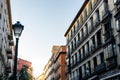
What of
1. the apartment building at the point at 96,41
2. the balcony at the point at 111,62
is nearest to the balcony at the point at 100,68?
the apartment building at the point at 96,41

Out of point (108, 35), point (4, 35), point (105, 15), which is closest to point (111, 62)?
point (108, 35)

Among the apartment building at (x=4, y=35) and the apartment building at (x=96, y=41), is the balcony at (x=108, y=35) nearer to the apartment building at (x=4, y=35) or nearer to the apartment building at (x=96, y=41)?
the apartment building at (x=96, y=41)

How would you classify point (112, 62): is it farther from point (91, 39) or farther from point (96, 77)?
point (91, 39)

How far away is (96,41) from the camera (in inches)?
1337

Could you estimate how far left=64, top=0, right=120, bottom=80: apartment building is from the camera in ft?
91.0

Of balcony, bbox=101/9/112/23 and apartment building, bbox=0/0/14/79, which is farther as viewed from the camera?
apartment building, bbox=0/0/14/79

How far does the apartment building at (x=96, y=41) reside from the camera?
1093 inches

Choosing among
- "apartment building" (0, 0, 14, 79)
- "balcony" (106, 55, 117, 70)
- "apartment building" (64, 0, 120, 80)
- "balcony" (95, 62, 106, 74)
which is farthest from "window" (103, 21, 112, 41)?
"apartment building" (0, 0, 14, 79)

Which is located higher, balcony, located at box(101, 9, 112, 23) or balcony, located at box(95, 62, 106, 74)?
balcony, located at box(101, 9, 112, 23)

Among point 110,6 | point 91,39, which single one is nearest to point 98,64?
point 91,39

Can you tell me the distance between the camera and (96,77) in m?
33.2

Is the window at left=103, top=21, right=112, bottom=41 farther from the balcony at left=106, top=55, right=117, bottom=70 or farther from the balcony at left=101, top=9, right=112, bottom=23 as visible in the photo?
the balcony at left=106, top=55, right=117, bottom=70

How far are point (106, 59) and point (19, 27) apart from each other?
19886 mm

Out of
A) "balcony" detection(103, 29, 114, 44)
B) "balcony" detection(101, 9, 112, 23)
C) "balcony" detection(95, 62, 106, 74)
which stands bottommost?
"balcony" detection(95, 62, 106, 74)
